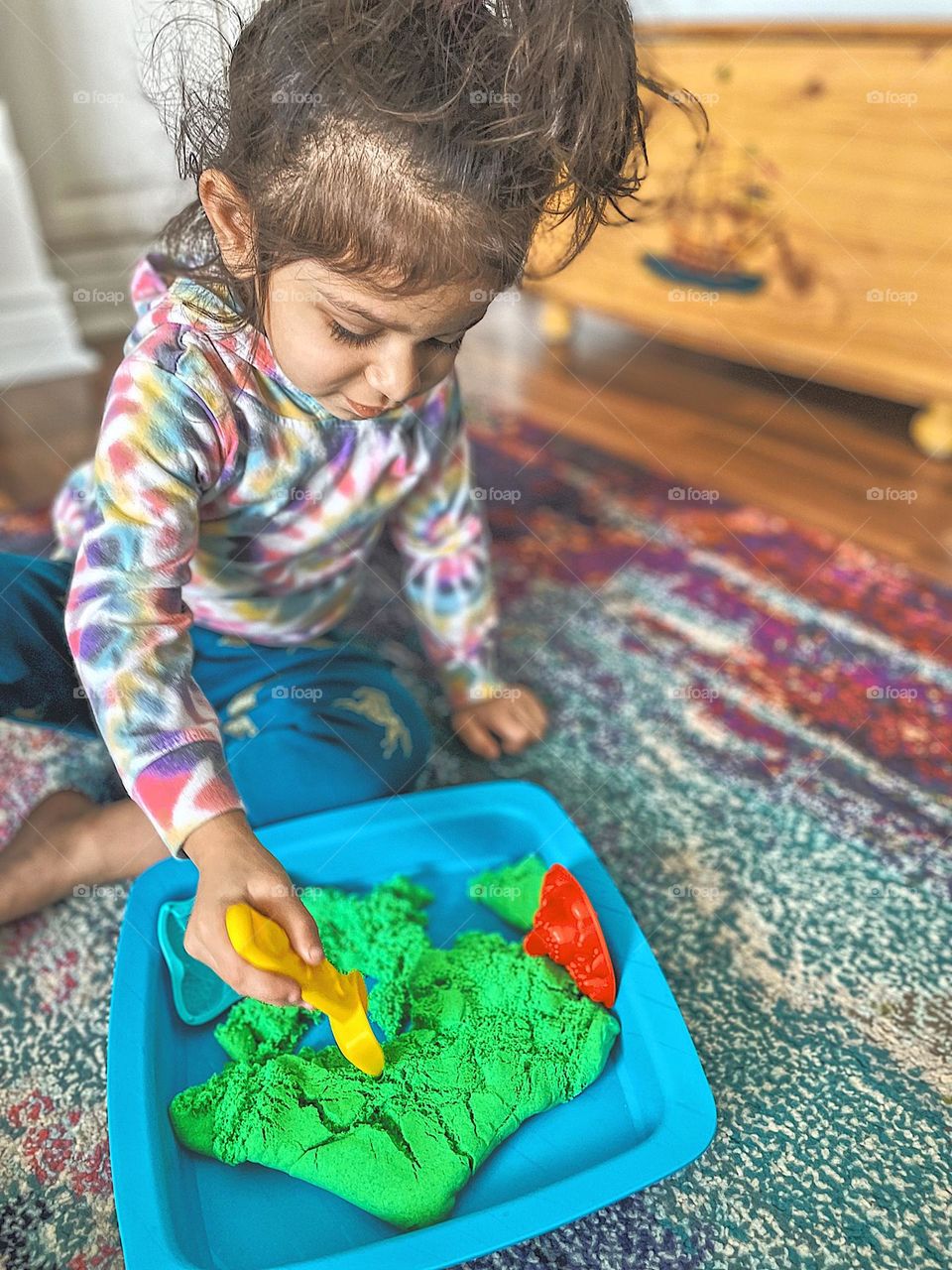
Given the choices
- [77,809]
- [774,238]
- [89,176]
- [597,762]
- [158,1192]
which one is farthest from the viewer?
[89,176]

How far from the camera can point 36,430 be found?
1.30 meters

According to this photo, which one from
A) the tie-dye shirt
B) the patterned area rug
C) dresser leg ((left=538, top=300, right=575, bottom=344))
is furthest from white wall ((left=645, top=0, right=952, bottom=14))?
the tie-dye shirt

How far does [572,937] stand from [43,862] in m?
0.34

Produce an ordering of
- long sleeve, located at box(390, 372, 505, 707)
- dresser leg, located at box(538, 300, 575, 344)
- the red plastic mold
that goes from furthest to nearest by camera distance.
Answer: dresser leg, located at box(538, 300, 575, 344)
long sleeve, located at box(390, 372, 505, 707)
the red plastic mold

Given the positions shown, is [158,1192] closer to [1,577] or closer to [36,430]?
[1,577]

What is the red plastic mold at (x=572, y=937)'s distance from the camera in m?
0.55

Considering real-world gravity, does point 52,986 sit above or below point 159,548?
below

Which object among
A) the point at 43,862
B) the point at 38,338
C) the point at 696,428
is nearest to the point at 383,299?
the point at 43,862

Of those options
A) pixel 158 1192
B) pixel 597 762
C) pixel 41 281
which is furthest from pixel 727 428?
pixel 158 1192

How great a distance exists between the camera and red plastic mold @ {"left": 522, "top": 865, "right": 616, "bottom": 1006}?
552 millimetres

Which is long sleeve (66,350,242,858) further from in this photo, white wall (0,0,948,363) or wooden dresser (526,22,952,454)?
white wall (0,0,948,363)

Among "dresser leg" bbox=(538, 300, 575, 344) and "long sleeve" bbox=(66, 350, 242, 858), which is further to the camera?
"dresser leg" bbox=(538, 300, 575, 344)

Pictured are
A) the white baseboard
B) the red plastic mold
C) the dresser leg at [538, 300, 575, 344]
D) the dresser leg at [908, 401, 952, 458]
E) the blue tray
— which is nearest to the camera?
the blue tray

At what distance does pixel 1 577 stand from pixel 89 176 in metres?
1.28
